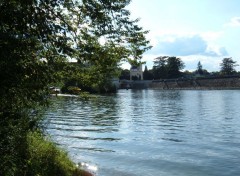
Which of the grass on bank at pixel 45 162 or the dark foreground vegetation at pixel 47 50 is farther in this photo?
the grass on bank at pixel 45 162

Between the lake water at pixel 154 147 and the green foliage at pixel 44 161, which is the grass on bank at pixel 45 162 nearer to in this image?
the green foliage at pixel 44 161

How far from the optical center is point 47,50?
712cm

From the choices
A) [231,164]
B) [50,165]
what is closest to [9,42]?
[50,165]

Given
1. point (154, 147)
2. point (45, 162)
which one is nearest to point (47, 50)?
point (45, 162)

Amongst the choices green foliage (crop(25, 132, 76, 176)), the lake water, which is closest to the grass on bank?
green foliage (crop(25, 132, 76, 176))

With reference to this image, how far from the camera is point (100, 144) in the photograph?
2184 cm

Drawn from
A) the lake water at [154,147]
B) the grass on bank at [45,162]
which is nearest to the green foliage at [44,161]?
the grass on bank at [45,162]

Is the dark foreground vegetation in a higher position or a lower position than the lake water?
higher

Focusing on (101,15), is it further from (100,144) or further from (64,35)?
(100,144)

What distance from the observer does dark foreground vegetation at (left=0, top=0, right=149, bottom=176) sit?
5883 millimetres

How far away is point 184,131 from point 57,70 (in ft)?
75.2

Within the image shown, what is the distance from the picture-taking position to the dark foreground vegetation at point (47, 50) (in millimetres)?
5883

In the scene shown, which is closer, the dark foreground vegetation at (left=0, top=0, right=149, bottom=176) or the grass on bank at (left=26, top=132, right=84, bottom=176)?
the dark foreground vegetation at (left=0, top=0, right=149, bottom=176)

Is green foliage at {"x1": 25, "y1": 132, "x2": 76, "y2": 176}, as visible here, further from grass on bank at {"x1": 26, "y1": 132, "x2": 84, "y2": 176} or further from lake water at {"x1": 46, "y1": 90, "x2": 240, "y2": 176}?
lake water at {"x1": 46, "y1": 90, "x2": 240, "y2": 176}
